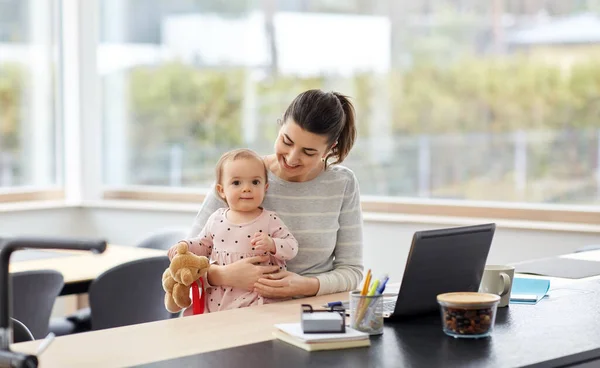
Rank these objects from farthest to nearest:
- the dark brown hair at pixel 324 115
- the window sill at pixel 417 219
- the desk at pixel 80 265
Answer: the window sill at pixel 417 219 < the desk at pixel 80 265 < the dark brown hair at pixel 324 115

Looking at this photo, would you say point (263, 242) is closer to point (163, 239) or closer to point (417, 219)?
point (163, 239)

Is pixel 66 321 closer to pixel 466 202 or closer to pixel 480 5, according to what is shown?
pixel 466 202

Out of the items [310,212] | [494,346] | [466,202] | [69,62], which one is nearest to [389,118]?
[466,202]

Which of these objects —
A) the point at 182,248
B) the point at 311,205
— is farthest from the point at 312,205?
the point at 182,248

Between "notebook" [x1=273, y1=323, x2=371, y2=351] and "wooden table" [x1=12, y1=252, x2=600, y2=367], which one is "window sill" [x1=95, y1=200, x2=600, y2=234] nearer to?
"wooden table" [x1=12, y1=252, x2=600, y2=367]

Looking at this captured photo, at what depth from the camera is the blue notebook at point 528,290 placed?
2395 mm

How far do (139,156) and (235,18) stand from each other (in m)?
1.11

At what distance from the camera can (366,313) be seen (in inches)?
77.6

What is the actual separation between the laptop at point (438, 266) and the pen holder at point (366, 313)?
0.43 feet

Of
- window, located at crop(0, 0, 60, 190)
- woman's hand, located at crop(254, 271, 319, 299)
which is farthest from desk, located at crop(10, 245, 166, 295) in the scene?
window, located at crop(0, 0, 60, 190)

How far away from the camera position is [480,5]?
4.78 metres

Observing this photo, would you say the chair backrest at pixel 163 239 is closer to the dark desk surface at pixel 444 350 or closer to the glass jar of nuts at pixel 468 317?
the dark desk surface at pixel 444 350

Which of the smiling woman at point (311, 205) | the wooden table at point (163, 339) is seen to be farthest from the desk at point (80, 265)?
the wooden table at point (163, 339)

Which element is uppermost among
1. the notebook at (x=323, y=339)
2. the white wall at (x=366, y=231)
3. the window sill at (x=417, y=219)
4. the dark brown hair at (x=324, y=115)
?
the dark brown hair at (x=324, y=115)
